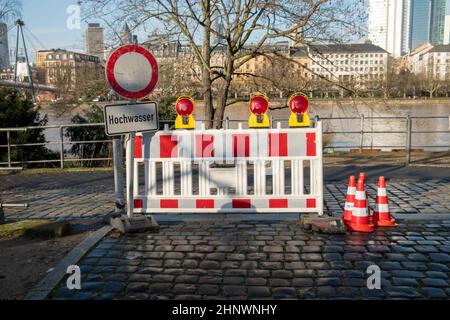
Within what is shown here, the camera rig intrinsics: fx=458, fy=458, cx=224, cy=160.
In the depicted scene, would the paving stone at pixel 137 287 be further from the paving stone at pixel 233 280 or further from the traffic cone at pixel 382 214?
the traffic cone at pixel 382 214

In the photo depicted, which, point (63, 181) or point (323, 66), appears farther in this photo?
point (323, 66)

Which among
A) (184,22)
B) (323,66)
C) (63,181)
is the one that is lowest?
(63,181)

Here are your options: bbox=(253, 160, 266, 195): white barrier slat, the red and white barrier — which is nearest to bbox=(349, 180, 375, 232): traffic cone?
the red and white barrier

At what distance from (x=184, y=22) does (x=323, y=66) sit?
4140 millimetres

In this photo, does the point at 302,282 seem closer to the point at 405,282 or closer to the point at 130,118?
the point at 405,282

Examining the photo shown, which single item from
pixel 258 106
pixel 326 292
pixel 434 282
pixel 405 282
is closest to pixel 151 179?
pixel 258 106

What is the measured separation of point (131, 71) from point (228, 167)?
6.00 ft

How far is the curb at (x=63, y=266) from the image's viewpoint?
12.3 ft

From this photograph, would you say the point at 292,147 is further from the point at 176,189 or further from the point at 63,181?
the point at 63,181
